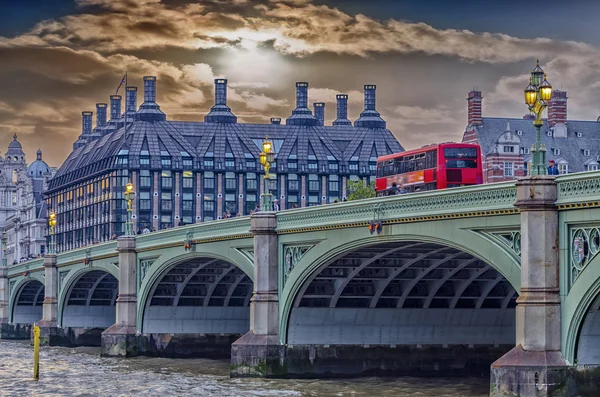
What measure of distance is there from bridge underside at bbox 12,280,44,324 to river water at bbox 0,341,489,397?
148 feet

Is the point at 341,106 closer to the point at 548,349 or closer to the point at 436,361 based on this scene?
the point at 436,361

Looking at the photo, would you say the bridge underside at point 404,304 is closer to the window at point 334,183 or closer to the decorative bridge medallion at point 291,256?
the decorative bridge medallion at point 291,256

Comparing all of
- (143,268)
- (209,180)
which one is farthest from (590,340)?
(209,180)

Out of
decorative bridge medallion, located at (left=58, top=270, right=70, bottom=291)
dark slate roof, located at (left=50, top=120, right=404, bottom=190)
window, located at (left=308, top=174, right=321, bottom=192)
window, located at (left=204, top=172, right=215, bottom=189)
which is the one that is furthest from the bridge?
window, located at (left=308, top=174, right=321, bottom=192)

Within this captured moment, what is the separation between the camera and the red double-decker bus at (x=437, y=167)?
62.7 meters

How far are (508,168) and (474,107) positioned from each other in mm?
5948

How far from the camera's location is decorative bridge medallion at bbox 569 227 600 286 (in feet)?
117

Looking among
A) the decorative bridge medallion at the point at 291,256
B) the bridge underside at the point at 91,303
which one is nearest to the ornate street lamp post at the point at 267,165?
the decorative bridge medallion at the point at 291,256

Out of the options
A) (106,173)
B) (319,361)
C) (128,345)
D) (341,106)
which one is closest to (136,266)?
(128,345)

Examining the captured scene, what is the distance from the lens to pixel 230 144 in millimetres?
174875

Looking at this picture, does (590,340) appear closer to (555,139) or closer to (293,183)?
(555,139)

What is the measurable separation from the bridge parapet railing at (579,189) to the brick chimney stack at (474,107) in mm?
72832

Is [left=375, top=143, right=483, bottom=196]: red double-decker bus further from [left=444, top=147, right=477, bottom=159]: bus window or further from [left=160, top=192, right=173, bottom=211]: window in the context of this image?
[left=160, top=192, right=173, bottom=211]: window

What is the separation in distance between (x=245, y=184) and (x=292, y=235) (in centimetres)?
12049
